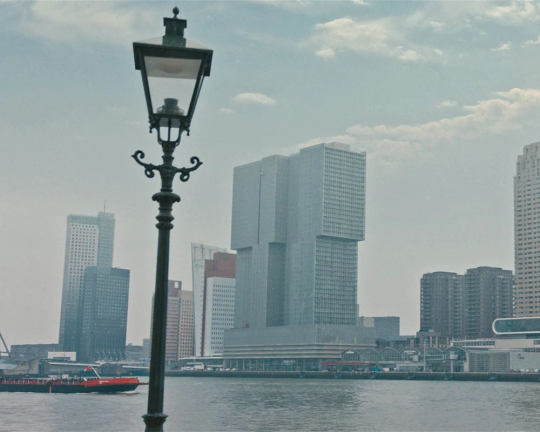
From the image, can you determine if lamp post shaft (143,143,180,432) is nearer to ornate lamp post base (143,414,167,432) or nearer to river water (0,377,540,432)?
ornate lamp post base (143,414,167,432)

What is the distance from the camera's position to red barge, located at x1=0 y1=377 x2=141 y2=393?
17900cm

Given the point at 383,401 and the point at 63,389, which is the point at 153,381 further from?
the point at 63,389

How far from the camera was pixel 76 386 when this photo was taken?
182m

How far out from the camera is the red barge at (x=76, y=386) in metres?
179

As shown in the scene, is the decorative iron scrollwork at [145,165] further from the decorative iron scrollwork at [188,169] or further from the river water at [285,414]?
the river water at [285,414]

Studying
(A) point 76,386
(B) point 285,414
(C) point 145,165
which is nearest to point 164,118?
(C) point 145,165

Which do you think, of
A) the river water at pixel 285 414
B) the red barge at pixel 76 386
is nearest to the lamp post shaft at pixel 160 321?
the river water at pixel 285 414

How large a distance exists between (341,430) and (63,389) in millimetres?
107458

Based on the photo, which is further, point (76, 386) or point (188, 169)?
point (76, 386)

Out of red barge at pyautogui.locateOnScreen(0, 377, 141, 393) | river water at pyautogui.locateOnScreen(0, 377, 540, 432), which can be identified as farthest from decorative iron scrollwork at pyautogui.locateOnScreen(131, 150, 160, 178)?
red barge at pyautogui.locateOnScreen(0, 377, 141, 393)

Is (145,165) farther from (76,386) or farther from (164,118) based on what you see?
(76,386)

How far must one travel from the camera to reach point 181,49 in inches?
482

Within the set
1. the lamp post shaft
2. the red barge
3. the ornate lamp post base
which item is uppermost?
the lamp post shaft

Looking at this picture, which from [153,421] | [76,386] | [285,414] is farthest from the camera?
[76,386]
